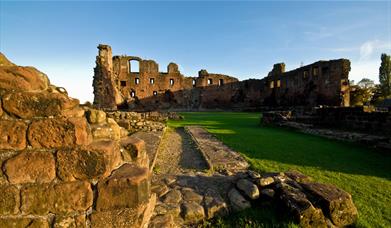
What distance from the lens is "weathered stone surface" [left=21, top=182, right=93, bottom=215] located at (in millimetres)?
Answer: 1870

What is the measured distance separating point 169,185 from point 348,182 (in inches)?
129

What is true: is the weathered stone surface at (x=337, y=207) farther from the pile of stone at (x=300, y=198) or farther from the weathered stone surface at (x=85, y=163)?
the weathered stone surface at (x=85, y=163)

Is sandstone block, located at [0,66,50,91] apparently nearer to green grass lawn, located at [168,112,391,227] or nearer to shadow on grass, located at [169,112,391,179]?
green grass lawn, located at [168,112,391,227]

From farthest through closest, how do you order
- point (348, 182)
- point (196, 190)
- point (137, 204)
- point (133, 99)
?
point (133, 99) < point (348, 182) < point (196, 190) < point (137, 204)

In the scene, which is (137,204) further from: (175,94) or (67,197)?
(175,94)

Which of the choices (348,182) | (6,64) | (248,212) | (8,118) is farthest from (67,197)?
(348,182)

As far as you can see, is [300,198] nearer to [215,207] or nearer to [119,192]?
[215,207]

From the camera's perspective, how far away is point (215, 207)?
271cm

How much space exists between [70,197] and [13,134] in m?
0.75

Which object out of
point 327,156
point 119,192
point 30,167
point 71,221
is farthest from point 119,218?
point 327,156

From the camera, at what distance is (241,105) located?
3609 cm

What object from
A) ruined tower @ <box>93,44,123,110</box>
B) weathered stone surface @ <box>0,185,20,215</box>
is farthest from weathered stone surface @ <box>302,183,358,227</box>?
ruined tower @ <box>93,44,123,110</box>

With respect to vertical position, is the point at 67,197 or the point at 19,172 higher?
the point at 19,172

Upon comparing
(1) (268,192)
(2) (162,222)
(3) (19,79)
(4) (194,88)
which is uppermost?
(4) (194,88)
